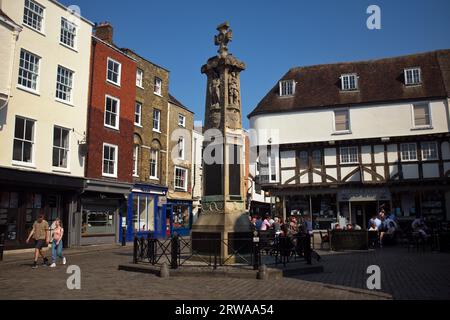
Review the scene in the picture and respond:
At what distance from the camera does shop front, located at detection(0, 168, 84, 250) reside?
18188mm

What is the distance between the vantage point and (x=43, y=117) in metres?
20.0

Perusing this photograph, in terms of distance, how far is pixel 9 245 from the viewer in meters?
18.4

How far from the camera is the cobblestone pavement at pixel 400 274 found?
8438mm

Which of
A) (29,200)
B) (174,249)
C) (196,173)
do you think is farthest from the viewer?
(196,173)

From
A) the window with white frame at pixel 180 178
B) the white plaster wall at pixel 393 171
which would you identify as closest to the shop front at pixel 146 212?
the window with white frame at pixel 180 178

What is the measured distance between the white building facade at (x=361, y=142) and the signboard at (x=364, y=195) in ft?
0.21

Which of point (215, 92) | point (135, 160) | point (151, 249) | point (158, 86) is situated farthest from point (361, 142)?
point (151, 249)

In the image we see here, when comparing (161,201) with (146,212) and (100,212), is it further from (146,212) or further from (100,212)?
(100,212)

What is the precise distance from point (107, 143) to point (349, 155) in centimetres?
1607

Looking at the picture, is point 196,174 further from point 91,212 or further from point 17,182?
point 17,182

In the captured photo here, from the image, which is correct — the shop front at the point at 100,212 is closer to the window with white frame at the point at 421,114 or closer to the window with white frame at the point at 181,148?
the window with white frame at the point at 181,148

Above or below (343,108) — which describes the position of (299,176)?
below

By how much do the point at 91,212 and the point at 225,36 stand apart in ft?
46.5

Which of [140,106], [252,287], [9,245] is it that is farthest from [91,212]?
[252,287]
